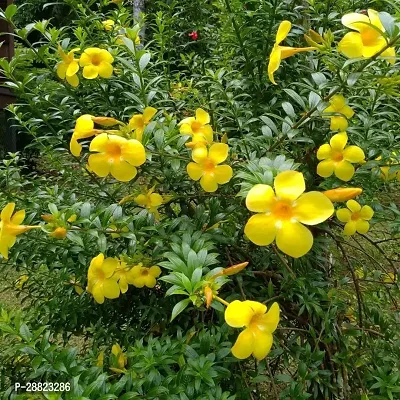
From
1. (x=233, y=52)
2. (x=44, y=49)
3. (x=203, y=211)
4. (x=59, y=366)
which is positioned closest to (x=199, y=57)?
(x=233, y=52)

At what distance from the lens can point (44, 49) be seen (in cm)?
139

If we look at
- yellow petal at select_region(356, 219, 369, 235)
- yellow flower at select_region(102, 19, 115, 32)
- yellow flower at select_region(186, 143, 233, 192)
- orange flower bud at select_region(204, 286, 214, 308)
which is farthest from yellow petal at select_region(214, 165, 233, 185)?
yellow flower at select_region(102, 19, 115, 32)

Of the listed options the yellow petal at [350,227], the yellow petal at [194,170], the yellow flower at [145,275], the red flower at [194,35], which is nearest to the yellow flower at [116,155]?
the yellow petal at [194,170]

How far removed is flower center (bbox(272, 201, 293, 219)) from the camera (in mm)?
805

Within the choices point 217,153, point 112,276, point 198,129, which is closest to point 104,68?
point 198,129

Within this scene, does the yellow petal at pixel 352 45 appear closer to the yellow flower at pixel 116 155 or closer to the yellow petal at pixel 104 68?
the yellow flower at pixel 116 155

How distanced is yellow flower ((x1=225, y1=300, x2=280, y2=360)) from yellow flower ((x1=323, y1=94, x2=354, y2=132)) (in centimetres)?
49

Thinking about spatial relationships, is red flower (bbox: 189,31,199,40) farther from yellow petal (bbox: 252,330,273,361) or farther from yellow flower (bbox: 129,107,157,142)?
yellow petal (bbox: 252,330,273,361)

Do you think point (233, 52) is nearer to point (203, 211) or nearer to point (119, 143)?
point (203, 211)

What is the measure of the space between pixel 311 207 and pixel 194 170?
361 mm

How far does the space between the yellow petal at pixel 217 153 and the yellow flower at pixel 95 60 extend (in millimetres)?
390

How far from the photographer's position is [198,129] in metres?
1.21

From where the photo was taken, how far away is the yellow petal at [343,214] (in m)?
1.22

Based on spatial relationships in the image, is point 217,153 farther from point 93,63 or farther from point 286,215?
point 93,63
